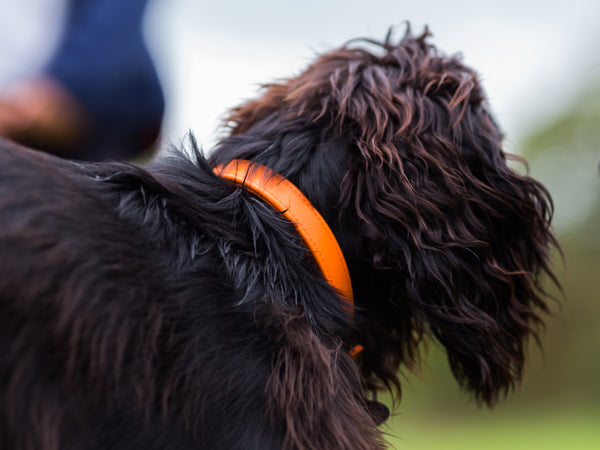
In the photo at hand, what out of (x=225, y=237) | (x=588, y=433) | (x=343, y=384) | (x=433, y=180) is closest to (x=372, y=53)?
(x=433, y=180)

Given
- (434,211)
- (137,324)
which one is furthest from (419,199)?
(137,324)

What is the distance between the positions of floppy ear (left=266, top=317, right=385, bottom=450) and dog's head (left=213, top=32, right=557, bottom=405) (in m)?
0.29

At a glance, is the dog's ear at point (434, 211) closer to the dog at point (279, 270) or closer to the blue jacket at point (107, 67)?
the dog at point (279, 270)

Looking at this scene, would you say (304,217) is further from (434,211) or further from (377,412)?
(377,412)

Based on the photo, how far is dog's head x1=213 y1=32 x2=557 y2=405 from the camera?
1.72 meters

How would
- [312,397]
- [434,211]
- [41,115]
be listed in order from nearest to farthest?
[312,397] < [434,211] < [41,115]

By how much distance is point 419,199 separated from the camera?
171 centimetres

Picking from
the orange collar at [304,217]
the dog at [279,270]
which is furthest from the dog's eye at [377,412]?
the orange collar at [304,217]

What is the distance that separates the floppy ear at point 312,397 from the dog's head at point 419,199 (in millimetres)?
286

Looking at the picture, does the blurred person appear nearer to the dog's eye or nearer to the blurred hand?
the blurred hand

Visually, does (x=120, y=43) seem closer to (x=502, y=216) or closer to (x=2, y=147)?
(x=2, y=147)

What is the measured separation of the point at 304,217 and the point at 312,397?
1.59 ft

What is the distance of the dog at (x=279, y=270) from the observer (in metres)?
1.22

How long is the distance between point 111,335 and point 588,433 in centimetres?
843
